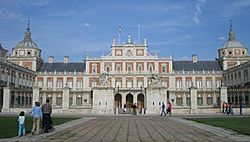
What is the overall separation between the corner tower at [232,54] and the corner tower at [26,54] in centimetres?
4198

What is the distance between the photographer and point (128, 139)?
32.2 ft

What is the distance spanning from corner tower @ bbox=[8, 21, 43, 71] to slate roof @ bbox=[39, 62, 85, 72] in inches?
84.0

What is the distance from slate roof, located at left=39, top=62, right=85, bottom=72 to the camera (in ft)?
228

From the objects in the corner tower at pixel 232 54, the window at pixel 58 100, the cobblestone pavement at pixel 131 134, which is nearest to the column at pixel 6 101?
the cobblestone pavement at pixel 131 134

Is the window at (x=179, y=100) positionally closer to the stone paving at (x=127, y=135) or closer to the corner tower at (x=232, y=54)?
the corner tower at (x=232, y=54)

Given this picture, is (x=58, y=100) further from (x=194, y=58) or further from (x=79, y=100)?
(x=194, y=58)

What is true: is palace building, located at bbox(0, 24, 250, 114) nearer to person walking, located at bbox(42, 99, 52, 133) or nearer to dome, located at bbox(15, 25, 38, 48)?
dome, located at bbox(15, 25, 38, 48)

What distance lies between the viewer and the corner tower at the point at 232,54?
64938 mm

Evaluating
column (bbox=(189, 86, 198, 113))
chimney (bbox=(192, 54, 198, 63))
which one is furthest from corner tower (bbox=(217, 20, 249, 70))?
column (bbox=(189, 86, 198, 113))

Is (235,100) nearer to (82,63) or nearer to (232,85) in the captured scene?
(232,85)

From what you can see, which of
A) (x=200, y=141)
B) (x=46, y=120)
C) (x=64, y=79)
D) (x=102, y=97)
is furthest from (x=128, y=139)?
(x=64, y=79)

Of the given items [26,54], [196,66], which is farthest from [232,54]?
[26,54]

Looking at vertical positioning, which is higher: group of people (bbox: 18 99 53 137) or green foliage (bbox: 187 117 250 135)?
group of people (bbox: 18 99 53 137)

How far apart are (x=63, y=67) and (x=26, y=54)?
890 cm
